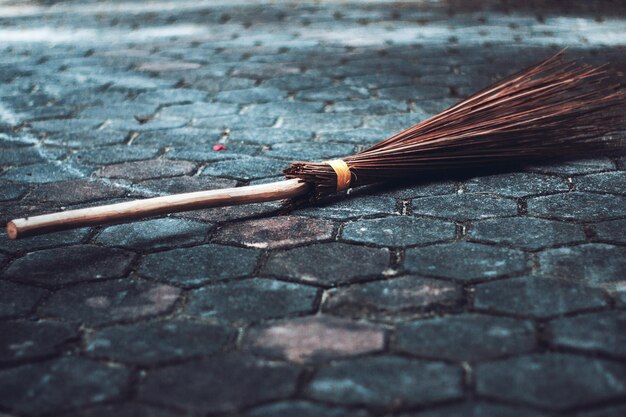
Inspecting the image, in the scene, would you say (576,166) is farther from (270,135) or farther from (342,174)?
(270,135)

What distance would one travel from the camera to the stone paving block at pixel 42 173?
3.24 m

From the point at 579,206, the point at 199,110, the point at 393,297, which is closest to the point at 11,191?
the point at 199,110

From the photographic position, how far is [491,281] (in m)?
2.21

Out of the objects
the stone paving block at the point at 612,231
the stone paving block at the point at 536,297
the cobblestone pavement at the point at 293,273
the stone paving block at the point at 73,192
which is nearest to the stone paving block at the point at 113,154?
the cobblestone pavement at the point at 293,273

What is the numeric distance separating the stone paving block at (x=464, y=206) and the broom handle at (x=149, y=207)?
0.46m

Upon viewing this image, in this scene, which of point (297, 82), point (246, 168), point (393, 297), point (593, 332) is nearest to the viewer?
point (593, 332)

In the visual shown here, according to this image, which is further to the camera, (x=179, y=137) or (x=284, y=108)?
(x=284, y=108)

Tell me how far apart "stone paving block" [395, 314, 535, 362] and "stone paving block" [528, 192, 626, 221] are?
0.80m

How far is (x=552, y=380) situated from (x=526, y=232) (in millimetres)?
875

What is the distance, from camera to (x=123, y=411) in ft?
5.65

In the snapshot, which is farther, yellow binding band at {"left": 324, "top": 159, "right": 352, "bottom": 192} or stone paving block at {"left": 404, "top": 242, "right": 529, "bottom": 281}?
yellow binding band at {"left": 324, "top": 159, "right": 352, "bottom": 192}

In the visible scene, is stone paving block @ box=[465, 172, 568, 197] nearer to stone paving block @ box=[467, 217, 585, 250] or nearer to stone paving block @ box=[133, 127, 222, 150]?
stone paving block @ box=[467, 217, 585, 250]

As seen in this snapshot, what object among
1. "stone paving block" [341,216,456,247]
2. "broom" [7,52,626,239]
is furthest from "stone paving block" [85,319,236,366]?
"stone paving block" [341,216,456,247]

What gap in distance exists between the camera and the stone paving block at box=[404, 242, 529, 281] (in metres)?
2.27
